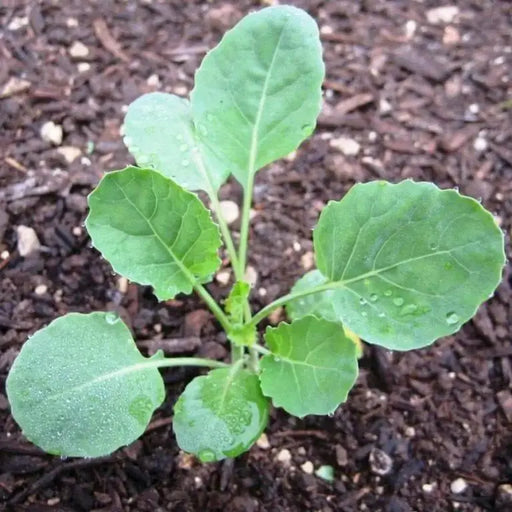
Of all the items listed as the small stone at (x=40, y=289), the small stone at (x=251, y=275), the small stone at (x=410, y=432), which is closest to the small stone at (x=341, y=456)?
the small stone at (x=410, y=432)

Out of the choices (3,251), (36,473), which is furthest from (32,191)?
(36,473)

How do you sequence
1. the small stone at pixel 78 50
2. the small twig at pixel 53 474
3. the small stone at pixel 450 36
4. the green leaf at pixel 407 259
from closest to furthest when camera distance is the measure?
the green leaf at pixel 407 259 → the small twig at pixel 53 474 → the small stone at pixel 78 50 → the small stone at pixel 450 36

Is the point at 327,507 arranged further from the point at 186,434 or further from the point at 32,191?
the point at 32,191

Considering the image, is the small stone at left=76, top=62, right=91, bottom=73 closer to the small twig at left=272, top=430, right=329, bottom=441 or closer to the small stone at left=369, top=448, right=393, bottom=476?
the small twig at left=272, top=430, right=329, bottom=441

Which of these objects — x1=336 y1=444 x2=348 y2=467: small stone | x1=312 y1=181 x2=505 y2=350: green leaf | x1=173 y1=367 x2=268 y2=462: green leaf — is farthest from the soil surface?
x1=312 y1=181 x2=505 y2=350: green leaf

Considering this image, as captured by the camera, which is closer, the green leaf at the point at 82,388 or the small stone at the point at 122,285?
the green leaf at the point at 82,388

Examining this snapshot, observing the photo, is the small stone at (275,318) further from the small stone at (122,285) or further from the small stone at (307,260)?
the small stone at (122,285)
